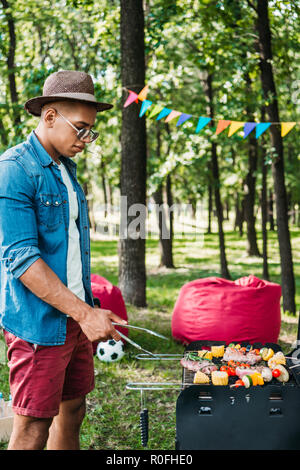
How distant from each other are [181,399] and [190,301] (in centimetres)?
332

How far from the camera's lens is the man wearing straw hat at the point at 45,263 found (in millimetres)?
2080

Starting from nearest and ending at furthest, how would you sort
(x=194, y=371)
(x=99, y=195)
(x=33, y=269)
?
(x=33, y=269) → (x=194, y=371) → (x=99, y=195)

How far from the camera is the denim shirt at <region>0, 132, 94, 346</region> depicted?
208 centimetres

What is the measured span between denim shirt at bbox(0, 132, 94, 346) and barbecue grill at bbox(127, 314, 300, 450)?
2.14ft

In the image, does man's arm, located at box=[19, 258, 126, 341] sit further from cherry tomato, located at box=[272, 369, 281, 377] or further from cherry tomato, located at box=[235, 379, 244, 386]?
cherry tomato, located at box=[272, 369, 281, 377]

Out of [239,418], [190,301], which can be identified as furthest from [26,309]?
[190,301]

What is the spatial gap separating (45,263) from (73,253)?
0.92ft

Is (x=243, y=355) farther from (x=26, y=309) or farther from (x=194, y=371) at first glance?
(x=26, y=309)

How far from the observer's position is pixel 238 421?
2.42 metres

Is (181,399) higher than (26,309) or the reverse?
the reverse

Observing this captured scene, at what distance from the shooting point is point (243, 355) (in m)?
3.18

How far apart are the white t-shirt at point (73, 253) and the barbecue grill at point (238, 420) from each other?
1.98 feet

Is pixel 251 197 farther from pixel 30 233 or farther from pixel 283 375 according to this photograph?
pixel 30 233

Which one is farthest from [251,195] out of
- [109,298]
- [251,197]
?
[109,298]
